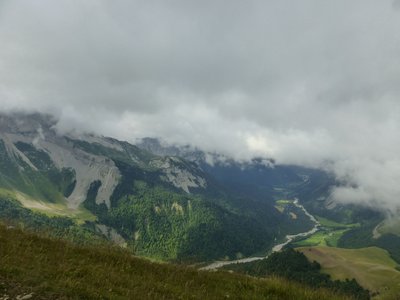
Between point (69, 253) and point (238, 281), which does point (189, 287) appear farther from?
point (69, 253)

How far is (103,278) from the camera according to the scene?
12.3 m

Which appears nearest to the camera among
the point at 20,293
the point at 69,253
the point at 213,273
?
the point at 20,293

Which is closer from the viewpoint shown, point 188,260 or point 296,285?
point 296,285

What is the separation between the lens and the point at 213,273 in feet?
53.0

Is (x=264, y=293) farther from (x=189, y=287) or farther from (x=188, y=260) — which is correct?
(x=188, y=260)

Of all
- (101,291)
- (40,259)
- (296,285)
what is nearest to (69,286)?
(101,291)

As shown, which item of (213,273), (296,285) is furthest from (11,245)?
(296,285)

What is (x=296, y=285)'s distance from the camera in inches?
589

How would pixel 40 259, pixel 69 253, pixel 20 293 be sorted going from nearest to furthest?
pixel 20 293, pixel 40 259, pixel 69 253

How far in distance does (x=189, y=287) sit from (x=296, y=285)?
4.20m

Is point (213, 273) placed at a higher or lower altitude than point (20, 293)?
higher

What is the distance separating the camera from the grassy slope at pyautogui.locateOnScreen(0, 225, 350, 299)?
11.0 metres

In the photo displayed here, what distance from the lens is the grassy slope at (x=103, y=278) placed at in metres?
11.0

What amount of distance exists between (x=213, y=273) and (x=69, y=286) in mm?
6752
